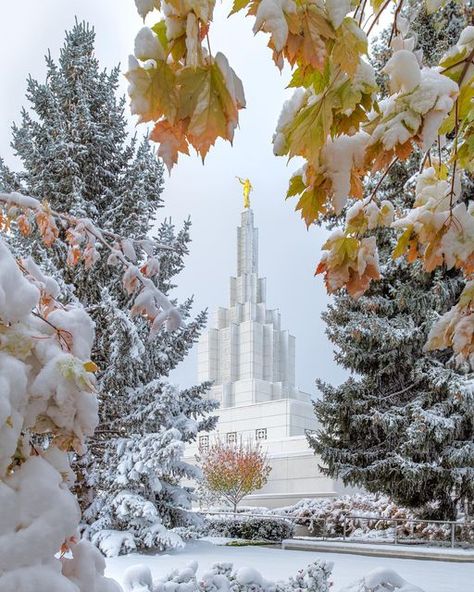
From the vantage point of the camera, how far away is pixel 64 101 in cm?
1276

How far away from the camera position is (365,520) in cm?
1488

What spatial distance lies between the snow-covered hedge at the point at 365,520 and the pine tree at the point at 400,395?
1.22 feet

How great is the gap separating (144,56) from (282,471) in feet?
92.6

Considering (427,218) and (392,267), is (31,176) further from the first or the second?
(427,218)

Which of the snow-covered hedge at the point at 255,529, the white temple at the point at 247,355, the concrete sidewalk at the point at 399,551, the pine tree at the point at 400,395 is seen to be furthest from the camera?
the white temple at the point at 247,355

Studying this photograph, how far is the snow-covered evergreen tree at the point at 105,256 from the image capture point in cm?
1102

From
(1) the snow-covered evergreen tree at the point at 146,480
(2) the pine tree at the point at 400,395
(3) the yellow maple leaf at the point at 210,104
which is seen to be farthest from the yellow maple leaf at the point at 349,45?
(2) the pine tree at the point at 400,395

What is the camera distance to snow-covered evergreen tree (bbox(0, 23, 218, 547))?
434 inches

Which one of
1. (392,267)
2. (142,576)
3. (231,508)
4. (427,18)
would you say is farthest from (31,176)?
(231,508)

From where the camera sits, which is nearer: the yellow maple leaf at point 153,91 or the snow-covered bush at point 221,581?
the yellow maple leaf at point 153,91

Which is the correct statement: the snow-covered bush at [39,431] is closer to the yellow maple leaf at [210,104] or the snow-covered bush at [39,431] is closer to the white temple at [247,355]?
the yellow maple leaf at [210,104]

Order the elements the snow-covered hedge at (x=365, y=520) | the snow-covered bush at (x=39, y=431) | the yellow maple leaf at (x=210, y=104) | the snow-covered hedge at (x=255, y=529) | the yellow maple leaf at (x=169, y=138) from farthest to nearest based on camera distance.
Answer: the snow-covered hedge at (x=255, y=529) < the snow-covered hedge at (x=365, y=520) < the yellow maple leaf at (x=169, y=138) < the yellow maple leaf at (x=210, y=104) < the snow-covered bush at (x=39, y=431)

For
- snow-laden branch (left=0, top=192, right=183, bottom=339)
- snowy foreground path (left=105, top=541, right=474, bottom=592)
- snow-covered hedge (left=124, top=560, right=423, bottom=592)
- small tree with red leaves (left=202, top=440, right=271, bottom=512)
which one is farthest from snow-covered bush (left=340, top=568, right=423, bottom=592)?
small tree with red leaves (left=202, top=440, right=271, bottom=512)

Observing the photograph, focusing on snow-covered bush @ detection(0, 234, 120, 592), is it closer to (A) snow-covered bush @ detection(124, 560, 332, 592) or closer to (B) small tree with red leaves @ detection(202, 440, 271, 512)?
(A) snow-covered bush @ detection(124, 560, 332, 592)
